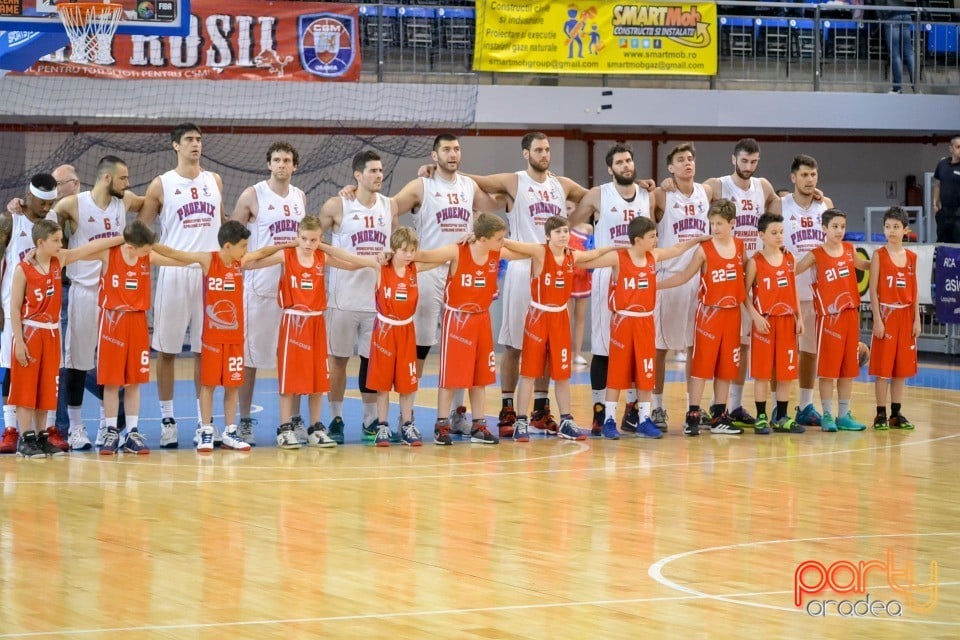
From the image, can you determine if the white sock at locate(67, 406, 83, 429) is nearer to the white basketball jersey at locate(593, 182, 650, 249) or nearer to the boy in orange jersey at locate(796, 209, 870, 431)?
the white basketball jersey at locate(593, 182, 650, 249)

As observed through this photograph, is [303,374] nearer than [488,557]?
No

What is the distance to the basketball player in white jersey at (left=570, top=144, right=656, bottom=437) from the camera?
1011cm

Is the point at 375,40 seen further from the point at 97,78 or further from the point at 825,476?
the point at 825,476

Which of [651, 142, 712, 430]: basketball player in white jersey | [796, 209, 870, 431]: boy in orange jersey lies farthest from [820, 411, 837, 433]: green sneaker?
[651, 142, 712, 430]: basketball player in white jersey

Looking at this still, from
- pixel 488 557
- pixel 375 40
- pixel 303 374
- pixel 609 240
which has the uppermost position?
pixel 375 40

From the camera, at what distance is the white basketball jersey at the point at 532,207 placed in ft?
33.2

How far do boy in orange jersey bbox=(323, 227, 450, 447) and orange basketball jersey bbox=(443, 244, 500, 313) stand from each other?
0.26 meters

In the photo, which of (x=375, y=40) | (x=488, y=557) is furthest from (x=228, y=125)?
(x=488, y=557)

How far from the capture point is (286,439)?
936 centimetres

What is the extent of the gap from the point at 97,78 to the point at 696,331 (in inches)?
324

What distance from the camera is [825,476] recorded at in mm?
8305

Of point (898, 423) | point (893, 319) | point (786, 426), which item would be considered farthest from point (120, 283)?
point (898, 423)

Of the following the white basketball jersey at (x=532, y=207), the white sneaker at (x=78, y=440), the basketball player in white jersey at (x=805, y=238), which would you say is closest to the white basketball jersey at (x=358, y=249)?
the white basketball jersey at (x=532, y=207)

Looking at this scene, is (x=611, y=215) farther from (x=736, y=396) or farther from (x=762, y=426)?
(x=762, y=426)
